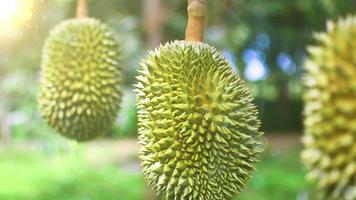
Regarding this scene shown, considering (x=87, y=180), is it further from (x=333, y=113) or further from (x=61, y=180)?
(x=333, y=113)

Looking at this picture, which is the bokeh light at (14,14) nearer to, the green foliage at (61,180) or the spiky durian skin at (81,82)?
the spiky durian skin at (81,82)

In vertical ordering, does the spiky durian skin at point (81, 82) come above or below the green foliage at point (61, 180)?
above

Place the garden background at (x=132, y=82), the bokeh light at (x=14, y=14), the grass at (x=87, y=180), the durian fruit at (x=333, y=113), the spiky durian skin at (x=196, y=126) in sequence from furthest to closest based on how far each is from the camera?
the grass at (x=87, y=180) → the garden background at (x=132, y=82) → the bokeh light at (x=14, y=14) → the spiky durian skin at (x=196, y=126) → the durian fruit at (x=333, y=113)

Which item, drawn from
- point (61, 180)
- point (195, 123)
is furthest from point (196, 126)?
point (61, 180)

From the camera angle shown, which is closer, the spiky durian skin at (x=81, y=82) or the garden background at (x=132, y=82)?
the spiky durian skin at (x=81, y=82)

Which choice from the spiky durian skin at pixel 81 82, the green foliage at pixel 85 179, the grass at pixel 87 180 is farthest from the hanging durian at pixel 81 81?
the grass at pixel 87 180

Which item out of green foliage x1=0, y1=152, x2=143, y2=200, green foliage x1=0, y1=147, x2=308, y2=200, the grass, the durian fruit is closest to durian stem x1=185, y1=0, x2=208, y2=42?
the durian fruit

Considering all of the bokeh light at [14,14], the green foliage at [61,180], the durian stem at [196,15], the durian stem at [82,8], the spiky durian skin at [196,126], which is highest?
the durian stem at [82,8]

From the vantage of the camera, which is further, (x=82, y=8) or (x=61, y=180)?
(x=61, y=180)
